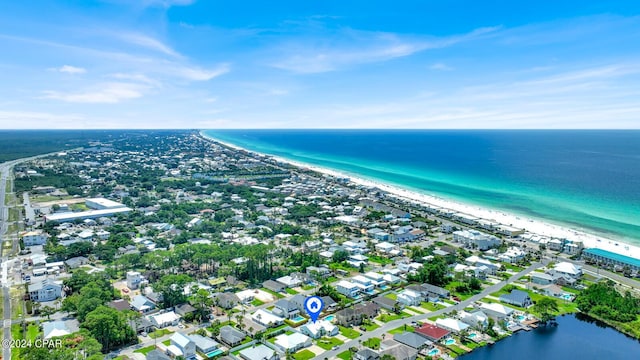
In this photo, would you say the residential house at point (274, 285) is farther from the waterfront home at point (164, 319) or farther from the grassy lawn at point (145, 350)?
the grassy lawn at point (145, 350)

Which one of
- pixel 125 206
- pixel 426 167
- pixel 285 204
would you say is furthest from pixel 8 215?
pixel 426 167

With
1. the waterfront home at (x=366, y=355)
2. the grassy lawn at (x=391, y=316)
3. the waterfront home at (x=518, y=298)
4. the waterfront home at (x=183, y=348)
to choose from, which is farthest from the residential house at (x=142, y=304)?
the waterfront home at (x=518, y=298)

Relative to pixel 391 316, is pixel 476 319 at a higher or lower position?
higher

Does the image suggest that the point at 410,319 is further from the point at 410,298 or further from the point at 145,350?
the point at 145,350

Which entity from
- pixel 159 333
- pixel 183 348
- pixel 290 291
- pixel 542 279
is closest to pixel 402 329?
pixel 290 291

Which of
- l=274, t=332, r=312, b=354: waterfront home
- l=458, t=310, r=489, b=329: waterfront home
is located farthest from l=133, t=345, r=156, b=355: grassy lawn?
l=458, t=310, r=489, b=329: waterfront home

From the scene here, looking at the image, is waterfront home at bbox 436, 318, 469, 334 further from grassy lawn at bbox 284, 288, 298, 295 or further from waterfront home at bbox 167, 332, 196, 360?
waterfront home at bbox 167, 332, 196, 360
